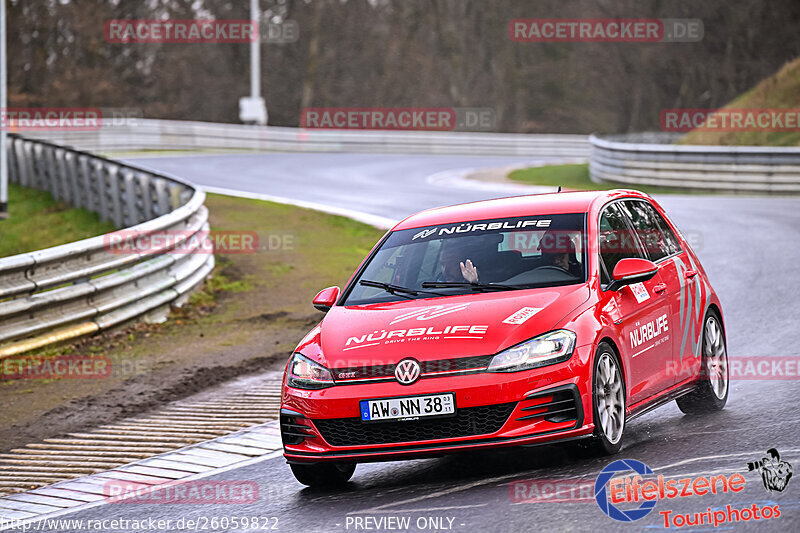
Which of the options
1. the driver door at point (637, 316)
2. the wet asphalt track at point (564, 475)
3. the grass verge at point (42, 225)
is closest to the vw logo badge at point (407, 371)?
the wet asphalt track at point (564, 475)

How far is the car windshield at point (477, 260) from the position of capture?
7500 millimetres

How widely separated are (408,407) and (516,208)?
2040 mm

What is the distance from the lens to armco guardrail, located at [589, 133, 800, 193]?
26156 mm

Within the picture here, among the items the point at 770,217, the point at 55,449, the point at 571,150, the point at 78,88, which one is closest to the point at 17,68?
the point at 78,88

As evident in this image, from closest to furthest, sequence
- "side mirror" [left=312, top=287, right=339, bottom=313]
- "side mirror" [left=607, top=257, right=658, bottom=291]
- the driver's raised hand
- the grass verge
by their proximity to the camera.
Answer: "side mirror" [left=607, top=257, right=658, bottom=291]
the driver's raised hand
"side mirror" [left=312, top=287, right=339, bottom=313]
the grass verge

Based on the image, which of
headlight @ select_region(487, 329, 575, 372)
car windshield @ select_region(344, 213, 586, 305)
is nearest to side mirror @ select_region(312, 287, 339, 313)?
car windshield @ select_region(344, 213, 586, 305)

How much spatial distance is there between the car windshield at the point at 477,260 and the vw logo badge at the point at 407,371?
0.90m

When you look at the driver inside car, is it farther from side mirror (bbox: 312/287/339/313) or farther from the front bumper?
the front bumper

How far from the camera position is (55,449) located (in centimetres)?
859

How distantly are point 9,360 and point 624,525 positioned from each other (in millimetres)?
7025

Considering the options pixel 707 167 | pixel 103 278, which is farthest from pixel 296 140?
pixel 103 278

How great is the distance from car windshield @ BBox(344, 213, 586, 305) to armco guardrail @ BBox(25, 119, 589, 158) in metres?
32.6

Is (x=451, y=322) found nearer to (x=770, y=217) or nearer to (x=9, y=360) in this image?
(x=9, y=360)

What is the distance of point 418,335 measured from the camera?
6.77 meters
